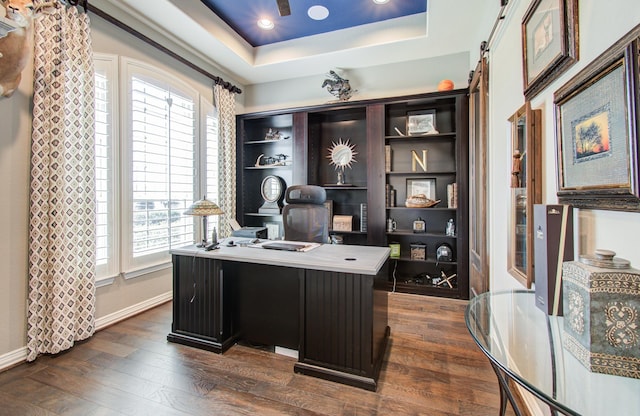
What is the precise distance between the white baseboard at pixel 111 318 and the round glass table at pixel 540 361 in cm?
303

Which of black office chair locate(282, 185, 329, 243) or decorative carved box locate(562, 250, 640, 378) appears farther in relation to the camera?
black office chair locate(282, 185, 329, 243)

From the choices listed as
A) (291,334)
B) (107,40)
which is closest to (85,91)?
(107,40)

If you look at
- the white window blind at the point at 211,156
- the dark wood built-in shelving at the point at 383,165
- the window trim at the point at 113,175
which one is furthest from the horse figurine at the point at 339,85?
the window trim at the point at 113,175

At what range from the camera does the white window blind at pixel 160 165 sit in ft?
9.57

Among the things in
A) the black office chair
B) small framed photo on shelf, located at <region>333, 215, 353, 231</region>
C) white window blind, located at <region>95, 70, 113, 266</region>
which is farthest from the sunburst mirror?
white window blind, located at <region>95, 70, 113, 266</region>

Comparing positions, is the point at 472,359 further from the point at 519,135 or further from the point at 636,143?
the point at 636,143

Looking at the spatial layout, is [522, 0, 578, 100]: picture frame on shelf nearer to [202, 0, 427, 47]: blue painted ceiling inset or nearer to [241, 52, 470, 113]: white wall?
[202, 0, 427, 47]: blue painted ceiling inset

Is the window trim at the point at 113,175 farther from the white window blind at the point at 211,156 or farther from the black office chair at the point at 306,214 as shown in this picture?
the black office chair at the point at 306,214

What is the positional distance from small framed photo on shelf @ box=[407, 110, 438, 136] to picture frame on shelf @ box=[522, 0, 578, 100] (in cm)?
194

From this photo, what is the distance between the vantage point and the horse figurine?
13.0 ft

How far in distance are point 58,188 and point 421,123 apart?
3759mm

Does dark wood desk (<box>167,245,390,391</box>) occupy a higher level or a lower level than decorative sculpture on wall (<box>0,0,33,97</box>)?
lower

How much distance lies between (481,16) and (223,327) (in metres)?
3.75

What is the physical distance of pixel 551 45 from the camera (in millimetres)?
1318
